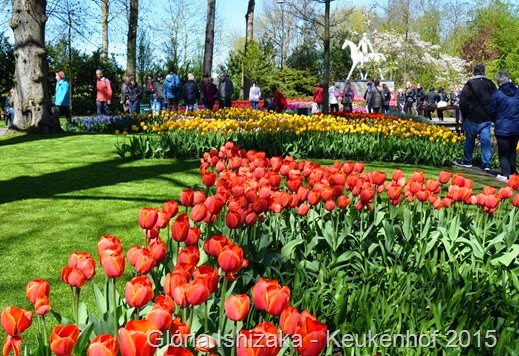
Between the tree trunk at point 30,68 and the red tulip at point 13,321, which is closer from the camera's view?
the red tulip at point 13,321

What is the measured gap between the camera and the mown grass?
147 inches

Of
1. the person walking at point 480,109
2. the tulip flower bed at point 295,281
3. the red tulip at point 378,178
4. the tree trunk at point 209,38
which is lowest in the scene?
the tulip flower bed at point 295,281

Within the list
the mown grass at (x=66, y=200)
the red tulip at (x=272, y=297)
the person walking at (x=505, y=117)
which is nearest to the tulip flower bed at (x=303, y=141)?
the mown grass at (x=66, y=200)

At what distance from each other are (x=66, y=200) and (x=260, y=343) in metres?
5.16

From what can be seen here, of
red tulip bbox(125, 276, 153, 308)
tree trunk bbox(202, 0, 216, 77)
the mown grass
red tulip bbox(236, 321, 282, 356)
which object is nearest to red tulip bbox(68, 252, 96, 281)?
red tulip bbox(125, 276, 153, 308)

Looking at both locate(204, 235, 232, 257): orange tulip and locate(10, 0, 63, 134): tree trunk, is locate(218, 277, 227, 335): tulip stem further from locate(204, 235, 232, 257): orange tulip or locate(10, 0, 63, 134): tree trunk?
locate(10, 0, 63, 134): tree trunk

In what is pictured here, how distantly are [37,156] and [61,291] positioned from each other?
6553 millimetres

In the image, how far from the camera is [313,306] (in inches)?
91.2

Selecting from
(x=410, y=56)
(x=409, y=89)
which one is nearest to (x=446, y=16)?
(x=410, y=56)

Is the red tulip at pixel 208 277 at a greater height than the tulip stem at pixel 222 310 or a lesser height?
greater

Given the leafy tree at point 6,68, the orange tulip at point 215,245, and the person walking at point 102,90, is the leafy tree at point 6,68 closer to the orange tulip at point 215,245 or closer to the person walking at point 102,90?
the person walking at point 102,90

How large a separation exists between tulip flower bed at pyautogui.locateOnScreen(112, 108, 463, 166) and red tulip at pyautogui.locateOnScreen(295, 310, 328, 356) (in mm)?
7807

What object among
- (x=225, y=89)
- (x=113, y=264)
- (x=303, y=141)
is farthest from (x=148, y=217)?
(x=225, y=89)

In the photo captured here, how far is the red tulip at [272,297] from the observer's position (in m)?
1.42
